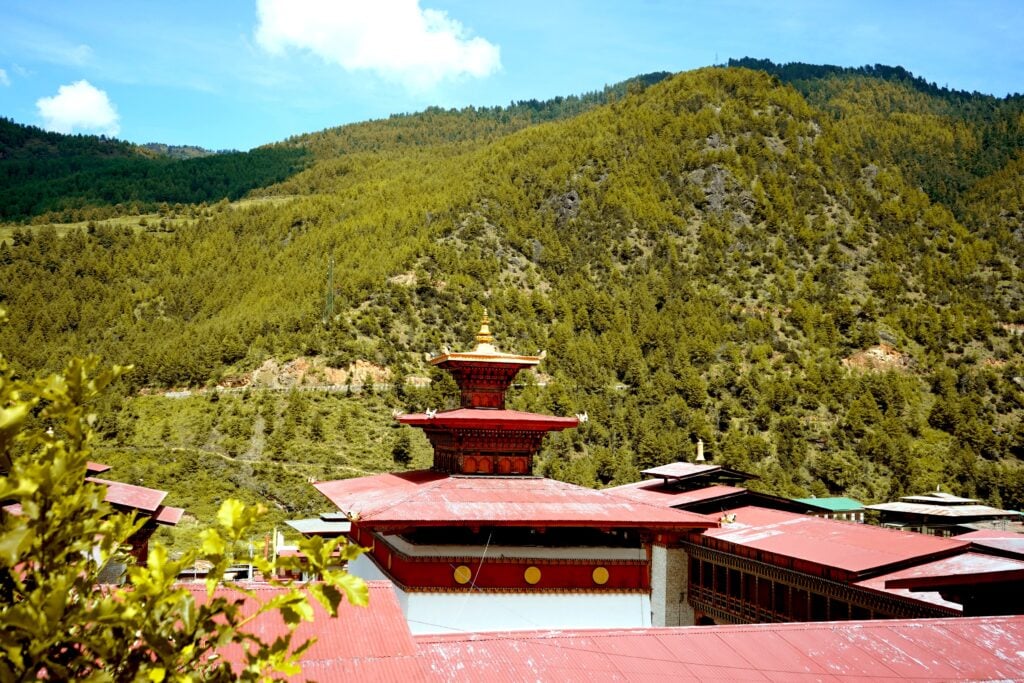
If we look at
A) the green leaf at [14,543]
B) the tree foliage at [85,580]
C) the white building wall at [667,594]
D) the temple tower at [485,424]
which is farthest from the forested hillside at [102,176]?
the green leaf at [14,543]

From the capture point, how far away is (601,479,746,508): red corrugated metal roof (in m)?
23.2

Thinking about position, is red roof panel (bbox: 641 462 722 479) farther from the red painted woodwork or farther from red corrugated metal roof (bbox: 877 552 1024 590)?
red corrugated metal roof (bbox: 877 552 1024 590)

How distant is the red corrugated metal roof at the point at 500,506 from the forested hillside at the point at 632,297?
26431 millimetres

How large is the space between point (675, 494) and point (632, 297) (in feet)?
196

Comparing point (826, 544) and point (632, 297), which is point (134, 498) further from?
point (632, 297)

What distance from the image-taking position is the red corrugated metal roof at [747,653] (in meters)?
10.3

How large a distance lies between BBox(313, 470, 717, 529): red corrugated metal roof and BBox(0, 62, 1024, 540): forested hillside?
86.7 feet

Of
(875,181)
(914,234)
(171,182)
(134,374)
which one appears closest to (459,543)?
(134,374)

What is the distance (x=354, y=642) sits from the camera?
362 inches

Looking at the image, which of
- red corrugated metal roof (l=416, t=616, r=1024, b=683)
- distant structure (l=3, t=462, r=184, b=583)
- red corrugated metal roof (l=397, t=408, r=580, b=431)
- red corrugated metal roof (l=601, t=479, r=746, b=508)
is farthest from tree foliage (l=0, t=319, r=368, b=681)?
red corrugated metal roof (l=601, t=479, r=746, b=508)

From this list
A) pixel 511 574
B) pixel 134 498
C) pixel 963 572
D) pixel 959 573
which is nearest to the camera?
pixel 959 573

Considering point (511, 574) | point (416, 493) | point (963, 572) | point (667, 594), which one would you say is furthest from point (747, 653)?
point (667, 594)

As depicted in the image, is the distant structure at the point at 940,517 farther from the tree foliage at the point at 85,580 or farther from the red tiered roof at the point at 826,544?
the tree foliage at the point at 85,580

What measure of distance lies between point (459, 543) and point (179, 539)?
24.7 m
